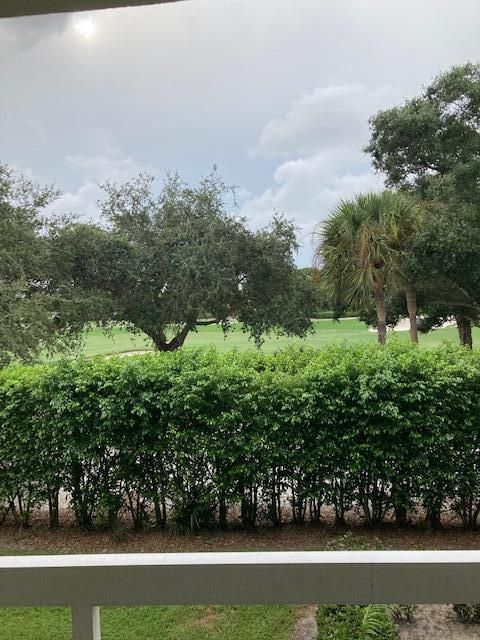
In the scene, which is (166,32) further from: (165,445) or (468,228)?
(165,445)

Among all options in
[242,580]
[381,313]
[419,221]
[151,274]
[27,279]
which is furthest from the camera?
[151,274]

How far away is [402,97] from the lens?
180 centimetres

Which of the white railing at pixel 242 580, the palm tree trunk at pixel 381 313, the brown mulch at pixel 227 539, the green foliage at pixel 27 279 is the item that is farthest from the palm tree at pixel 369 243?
the white railing at pixel 242 580

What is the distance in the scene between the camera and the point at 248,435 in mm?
1890

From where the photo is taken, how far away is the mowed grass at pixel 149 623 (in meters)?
0.61

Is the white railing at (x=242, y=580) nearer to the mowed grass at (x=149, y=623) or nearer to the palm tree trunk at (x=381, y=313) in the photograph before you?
the mowed grass at (x=149, y=623)

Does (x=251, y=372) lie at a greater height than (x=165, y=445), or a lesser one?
greater

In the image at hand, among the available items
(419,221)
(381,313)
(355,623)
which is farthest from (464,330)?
(355,623)

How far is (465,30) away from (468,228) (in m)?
0.84

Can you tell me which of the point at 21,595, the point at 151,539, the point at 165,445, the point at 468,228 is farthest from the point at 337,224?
the point at 21,595

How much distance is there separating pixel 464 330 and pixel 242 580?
1.88m

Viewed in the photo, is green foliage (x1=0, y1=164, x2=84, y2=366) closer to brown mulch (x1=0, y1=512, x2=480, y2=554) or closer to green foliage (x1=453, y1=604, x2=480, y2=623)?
brown mulch (x1=0, y1=512, x2=480, y2=554)

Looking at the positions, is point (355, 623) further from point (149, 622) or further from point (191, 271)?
point (191, 271)

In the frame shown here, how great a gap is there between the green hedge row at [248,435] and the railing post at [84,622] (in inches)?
54.7
